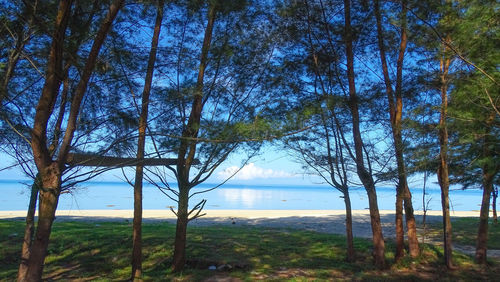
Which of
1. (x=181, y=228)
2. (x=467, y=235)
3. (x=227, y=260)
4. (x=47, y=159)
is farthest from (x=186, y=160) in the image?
(x=467, y=235)

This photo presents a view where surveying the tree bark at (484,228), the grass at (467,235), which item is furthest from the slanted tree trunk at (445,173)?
the grass at (467,235)

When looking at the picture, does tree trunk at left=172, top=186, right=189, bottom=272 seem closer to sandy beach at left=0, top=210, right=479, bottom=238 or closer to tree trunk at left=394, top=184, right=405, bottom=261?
tree trunk at left=394, top=184, right=405, bottom=261

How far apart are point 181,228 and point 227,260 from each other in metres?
1.48

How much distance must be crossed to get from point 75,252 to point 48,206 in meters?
5.35

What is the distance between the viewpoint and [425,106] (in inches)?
306

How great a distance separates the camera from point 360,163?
7.77m

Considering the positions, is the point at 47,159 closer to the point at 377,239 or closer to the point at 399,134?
the point at 377,239

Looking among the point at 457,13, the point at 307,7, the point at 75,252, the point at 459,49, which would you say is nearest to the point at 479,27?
the point at 459,49

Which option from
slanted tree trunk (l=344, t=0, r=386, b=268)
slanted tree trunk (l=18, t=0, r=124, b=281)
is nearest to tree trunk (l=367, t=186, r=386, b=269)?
slanted tree trunk (l=344, t=0, r=386, b=268)

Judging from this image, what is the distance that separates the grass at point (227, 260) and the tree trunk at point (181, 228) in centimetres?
21

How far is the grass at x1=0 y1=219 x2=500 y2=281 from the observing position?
22.9ft

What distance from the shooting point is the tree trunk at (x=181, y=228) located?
6.93 metres

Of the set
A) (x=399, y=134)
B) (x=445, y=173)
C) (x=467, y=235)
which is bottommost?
(x=467, y=235)

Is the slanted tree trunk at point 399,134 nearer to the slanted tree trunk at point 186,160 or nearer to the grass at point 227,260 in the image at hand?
the grass at point 227,260
